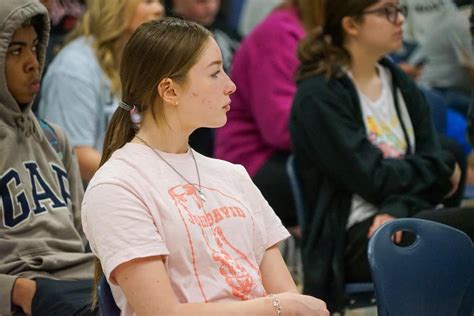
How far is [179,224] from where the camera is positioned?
2348 mm

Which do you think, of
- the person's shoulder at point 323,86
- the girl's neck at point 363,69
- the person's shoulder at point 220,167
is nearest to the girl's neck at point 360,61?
the girl's neck at point 363,69

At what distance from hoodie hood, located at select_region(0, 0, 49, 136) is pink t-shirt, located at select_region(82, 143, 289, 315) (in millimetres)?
637

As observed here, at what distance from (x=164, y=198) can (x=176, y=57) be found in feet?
1.12

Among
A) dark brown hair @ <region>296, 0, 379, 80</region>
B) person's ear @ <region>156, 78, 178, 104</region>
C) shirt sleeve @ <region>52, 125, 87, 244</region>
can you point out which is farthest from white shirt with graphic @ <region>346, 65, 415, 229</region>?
person's ear @ <region>156, 78, 178, 104</region>

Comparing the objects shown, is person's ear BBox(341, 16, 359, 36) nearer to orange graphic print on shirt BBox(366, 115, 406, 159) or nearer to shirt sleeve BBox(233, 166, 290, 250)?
orange graphic print on shirt BBox(366, 115, 406, 159)

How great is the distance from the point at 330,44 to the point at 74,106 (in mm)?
1020

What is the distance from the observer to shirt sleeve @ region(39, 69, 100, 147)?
3.97m

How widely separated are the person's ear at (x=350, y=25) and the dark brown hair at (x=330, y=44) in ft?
0.04

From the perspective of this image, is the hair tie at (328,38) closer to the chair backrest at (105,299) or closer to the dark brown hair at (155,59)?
the dark brown hair at (155,59)

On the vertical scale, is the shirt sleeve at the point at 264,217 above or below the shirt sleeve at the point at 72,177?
above

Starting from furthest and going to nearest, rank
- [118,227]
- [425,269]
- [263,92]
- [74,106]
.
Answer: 1. [263,92]
2. [74,106]
3. [425,269]
4. [118,227]

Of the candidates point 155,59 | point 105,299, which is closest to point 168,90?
point 155,59

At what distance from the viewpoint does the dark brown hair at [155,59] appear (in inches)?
95.7

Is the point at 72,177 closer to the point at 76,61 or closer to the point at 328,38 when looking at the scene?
the point at 76,61
